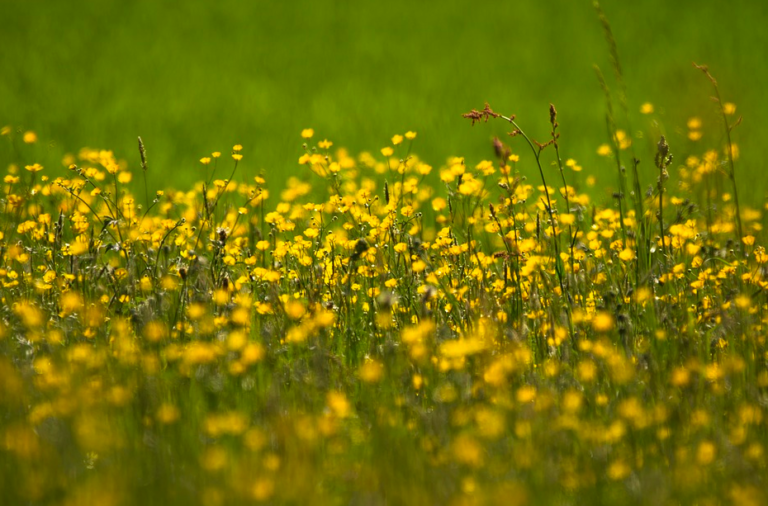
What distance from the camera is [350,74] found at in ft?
31.7

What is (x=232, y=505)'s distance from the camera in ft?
6.41

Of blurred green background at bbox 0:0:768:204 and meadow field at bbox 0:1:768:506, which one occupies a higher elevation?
blurred green background at bbox 0:0:768:204

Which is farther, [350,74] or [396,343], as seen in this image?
[350,74]

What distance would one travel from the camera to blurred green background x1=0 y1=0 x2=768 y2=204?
24.6ft

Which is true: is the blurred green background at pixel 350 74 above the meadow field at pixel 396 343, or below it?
above

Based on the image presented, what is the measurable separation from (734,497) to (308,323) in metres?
1.34

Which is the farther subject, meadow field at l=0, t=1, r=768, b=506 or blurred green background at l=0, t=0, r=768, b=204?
blurred green background at l=0, t=0, r=768, b=204

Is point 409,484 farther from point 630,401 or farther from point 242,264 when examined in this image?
point 242,264

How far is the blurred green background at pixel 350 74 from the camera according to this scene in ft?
24.6

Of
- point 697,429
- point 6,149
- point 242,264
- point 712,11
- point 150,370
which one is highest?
point 712,11

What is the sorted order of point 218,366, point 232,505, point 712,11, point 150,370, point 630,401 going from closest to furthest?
point 232,505
point 630,401
point 150,370
point 218,366
point 712,11

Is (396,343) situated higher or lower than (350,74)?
lower

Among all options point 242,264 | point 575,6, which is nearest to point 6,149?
point 242,264

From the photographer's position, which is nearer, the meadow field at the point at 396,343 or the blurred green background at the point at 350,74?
the meadow field at the point at 396,343
